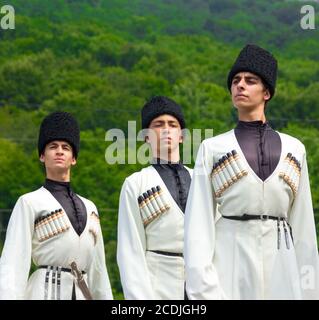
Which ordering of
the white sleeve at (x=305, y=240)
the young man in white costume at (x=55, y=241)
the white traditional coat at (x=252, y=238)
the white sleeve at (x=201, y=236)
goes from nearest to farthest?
the white sleeve at (x=201, y=236), the white traditional coat at (x=252, y=238), the white sleeve at (x=305, y=240), the young man in white costume at (x=55, y=241)

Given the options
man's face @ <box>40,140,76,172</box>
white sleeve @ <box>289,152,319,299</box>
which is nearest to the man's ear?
white sleeve @ <box>289,152,319,299</box>

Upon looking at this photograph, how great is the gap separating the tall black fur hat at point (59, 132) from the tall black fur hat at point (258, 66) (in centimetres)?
252

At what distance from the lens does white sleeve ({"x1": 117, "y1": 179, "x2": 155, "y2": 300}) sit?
10828mm

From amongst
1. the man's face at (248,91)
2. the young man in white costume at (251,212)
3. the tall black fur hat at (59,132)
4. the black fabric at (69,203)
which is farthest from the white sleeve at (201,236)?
the tall black fur hat at (59,132)

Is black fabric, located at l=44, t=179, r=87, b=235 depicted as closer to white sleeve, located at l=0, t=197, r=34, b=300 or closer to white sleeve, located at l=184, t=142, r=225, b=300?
white sleeve, located at l=0, t=197, r=34, b=300

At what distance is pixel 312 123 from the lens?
7450 centimetres

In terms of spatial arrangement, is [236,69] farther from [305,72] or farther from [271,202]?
[305,72]

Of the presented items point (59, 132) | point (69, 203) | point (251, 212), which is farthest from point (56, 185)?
point (251, 212)

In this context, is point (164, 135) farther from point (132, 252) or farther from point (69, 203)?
point (132, 252)

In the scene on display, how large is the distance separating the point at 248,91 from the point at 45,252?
2.68m

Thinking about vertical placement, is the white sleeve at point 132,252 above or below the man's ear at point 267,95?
below

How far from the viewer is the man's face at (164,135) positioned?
38.2ft

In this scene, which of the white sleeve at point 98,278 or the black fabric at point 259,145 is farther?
the white sleeve at point 98,278

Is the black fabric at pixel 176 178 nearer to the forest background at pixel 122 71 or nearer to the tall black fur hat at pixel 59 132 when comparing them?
the tall black fur hat at pixel 59 132
